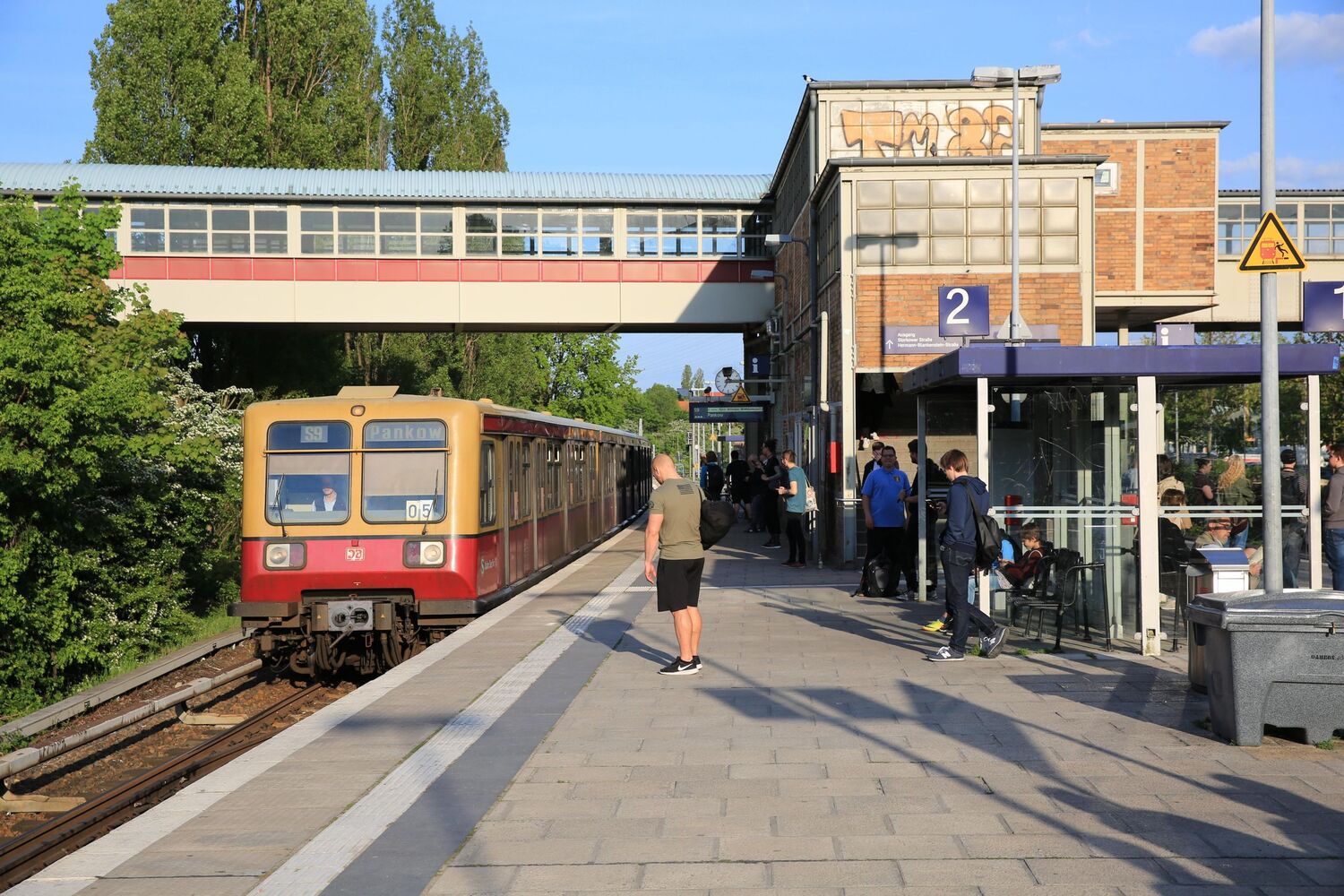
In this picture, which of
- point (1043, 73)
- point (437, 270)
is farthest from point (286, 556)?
point (437, 270)

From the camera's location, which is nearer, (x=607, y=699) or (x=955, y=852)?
(x=955, y=852)

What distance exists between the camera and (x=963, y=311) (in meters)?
19.1

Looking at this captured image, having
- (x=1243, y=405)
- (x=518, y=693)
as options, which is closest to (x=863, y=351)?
(x=518, y=693)

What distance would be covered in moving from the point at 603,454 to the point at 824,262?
306 inches

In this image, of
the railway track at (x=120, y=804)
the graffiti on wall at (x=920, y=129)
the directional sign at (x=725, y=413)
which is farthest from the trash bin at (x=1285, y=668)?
the directional sign at (x=725, y=413)

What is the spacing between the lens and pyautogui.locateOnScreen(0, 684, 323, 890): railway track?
811 centimetres

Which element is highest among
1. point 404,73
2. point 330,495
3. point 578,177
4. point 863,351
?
point 404,73

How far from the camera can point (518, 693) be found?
955cm

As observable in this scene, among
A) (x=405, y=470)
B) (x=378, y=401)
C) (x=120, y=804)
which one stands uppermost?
(x=378, y=401)

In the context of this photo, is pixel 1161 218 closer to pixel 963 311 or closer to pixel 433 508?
pixel 963 311

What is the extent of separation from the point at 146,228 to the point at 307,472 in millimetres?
23725

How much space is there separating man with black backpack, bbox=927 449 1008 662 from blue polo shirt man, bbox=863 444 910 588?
14.6 ft

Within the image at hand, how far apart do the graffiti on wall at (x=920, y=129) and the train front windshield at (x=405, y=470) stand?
17483mm

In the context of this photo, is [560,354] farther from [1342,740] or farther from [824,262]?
[1342,740]
